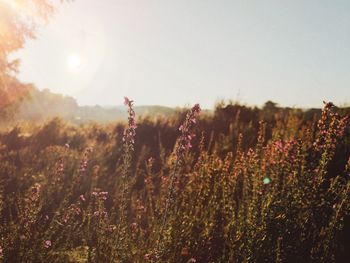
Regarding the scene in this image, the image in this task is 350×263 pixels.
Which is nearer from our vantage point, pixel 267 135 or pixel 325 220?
pixel 325 220

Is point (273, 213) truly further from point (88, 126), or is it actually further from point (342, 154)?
point (88, 126)

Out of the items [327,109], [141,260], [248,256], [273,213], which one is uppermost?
[327,109]

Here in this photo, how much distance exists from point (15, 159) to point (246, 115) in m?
6.06

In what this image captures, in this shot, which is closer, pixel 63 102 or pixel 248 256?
pixel 248 256

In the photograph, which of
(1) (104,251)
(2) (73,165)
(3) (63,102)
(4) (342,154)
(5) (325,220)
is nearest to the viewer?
(1) (104,251)

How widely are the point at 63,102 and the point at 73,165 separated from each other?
17736 cm

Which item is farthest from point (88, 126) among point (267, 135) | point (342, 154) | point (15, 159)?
point (342, 154)

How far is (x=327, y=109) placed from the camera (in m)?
4.27

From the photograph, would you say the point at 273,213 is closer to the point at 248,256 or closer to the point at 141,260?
the point at 248,256

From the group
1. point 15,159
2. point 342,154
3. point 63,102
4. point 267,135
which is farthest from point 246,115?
point 63,102

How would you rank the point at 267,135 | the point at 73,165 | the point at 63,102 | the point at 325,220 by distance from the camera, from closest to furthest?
the point at 325,220
the point at 73,165
the point at 267,135
the point at 63,102

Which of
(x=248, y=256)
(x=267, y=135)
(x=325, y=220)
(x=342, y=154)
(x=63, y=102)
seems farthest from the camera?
(x=63, y=102)

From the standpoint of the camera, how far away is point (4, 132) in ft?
37.7

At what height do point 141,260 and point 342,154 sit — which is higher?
point 342,154
